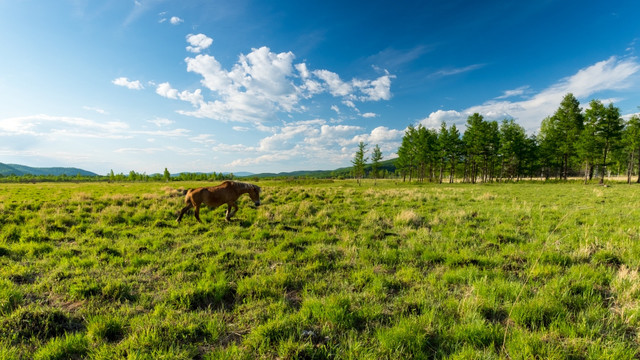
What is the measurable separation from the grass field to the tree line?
43771 millimetres

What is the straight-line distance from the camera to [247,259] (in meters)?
5.79

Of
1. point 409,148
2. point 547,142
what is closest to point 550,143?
point 547,142

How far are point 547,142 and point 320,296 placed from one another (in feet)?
209

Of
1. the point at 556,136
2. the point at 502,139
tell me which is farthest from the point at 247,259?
the point at 556,136

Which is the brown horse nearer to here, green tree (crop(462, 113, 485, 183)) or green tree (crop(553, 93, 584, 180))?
green tree (crop(462, 113, 485, 183))

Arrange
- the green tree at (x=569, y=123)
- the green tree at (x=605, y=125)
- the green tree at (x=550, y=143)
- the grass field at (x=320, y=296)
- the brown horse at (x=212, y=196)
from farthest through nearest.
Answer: the green tree at (x=550, y=143), the green tree at (x=569, y=123), the green tree at (x=605, y=125), the brown horse at (x=212, y=196), the grass field at (x=320, y=296)

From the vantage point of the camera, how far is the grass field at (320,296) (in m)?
2.84

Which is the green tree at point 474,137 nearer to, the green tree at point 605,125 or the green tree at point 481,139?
the green tree at point 481,139

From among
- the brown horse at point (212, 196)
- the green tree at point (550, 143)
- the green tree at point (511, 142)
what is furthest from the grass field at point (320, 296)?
the green tree at point (550, 143)

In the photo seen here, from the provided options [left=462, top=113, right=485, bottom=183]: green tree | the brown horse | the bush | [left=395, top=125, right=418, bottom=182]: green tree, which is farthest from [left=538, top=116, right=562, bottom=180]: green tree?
the bush

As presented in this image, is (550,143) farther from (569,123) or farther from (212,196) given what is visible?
(212,196)

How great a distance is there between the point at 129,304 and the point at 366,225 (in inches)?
281

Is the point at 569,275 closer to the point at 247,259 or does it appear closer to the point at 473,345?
the point at 473,345

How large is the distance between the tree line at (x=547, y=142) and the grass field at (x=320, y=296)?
43.8 metres
